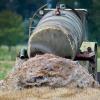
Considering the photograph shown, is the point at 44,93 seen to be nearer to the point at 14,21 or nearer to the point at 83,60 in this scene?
the point at 83,60

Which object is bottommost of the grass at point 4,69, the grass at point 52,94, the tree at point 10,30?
the grass at point 52,94

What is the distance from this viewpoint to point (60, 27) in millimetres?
17219

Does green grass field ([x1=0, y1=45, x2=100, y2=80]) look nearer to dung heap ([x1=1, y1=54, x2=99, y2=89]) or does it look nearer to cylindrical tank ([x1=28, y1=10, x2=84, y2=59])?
cylindrical tank ([x1=28, y1=10, x2=84, y2=59])

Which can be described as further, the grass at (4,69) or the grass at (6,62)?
the grass at (6,62)

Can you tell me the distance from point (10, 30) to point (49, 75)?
56595 mm

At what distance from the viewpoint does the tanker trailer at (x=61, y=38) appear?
17.0 metres

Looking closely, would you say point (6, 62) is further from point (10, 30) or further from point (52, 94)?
point (10, 30)

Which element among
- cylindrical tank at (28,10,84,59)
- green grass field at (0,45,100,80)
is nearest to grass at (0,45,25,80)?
green grass field at (0,45,100,80)

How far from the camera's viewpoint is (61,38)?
17.0 m

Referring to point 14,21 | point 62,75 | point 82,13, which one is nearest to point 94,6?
point 14,21

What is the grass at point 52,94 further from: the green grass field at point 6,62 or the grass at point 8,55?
the grass at point 8,55

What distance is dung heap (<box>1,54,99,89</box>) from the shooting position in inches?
585

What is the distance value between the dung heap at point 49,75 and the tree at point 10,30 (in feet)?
A: 177

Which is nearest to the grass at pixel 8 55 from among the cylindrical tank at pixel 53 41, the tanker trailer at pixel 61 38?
the tanker trailer at pixel 61 38
